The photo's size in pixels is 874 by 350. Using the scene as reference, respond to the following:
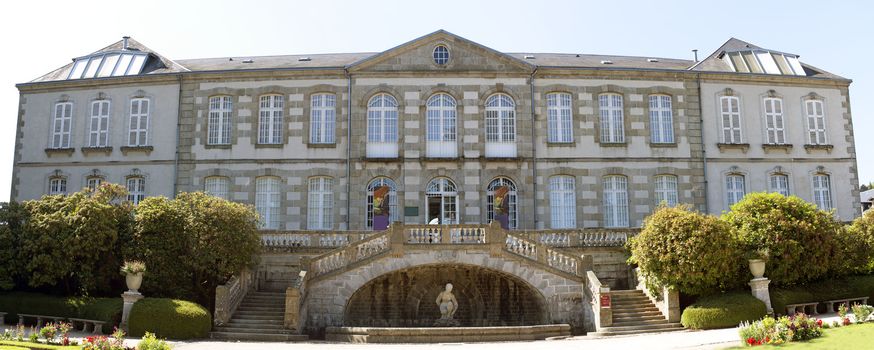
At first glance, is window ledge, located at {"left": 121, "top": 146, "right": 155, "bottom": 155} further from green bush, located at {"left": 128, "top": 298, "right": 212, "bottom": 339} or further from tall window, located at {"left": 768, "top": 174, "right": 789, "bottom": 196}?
tall window, located at {"left": 768, "top": 174, "right": 789, "bottom": 196}

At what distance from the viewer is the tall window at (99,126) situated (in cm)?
3431

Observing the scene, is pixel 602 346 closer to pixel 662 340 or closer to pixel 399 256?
pixel 662 340

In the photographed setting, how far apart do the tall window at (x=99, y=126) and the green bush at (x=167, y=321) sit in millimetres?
13997

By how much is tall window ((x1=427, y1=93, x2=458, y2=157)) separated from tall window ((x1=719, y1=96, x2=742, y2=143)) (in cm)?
1187

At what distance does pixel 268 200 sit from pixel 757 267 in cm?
1902

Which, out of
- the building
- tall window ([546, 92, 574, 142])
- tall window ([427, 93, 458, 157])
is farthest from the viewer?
tall window ([546, 92, 574, 142])

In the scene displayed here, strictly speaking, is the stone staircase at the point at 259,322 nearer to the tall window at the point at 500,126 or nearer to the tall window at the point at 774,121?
the tall window at the point at 500,126

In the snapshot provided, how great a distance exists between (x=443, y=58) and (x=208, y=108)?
10.3 metres

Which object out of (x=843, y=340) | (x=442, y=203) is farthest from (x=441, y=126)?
(x=843, y=340)

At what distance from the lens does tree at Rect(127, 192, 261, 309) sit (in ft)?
81.0

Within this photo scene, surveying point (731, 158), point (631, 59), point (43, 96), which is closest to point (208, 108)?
point (43, 96)

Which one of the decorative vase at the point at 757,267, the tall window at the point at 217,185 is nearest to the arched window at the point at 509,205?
the decorative vase at the point at 757,267

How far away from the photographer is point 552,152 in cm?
3288

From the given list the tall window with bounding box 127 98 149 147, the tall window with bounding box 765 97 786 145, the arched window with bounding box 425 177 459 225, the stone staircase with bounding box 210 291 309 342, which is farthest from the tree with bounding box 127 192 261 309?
the tall window with bounding box 765 97 786 145
